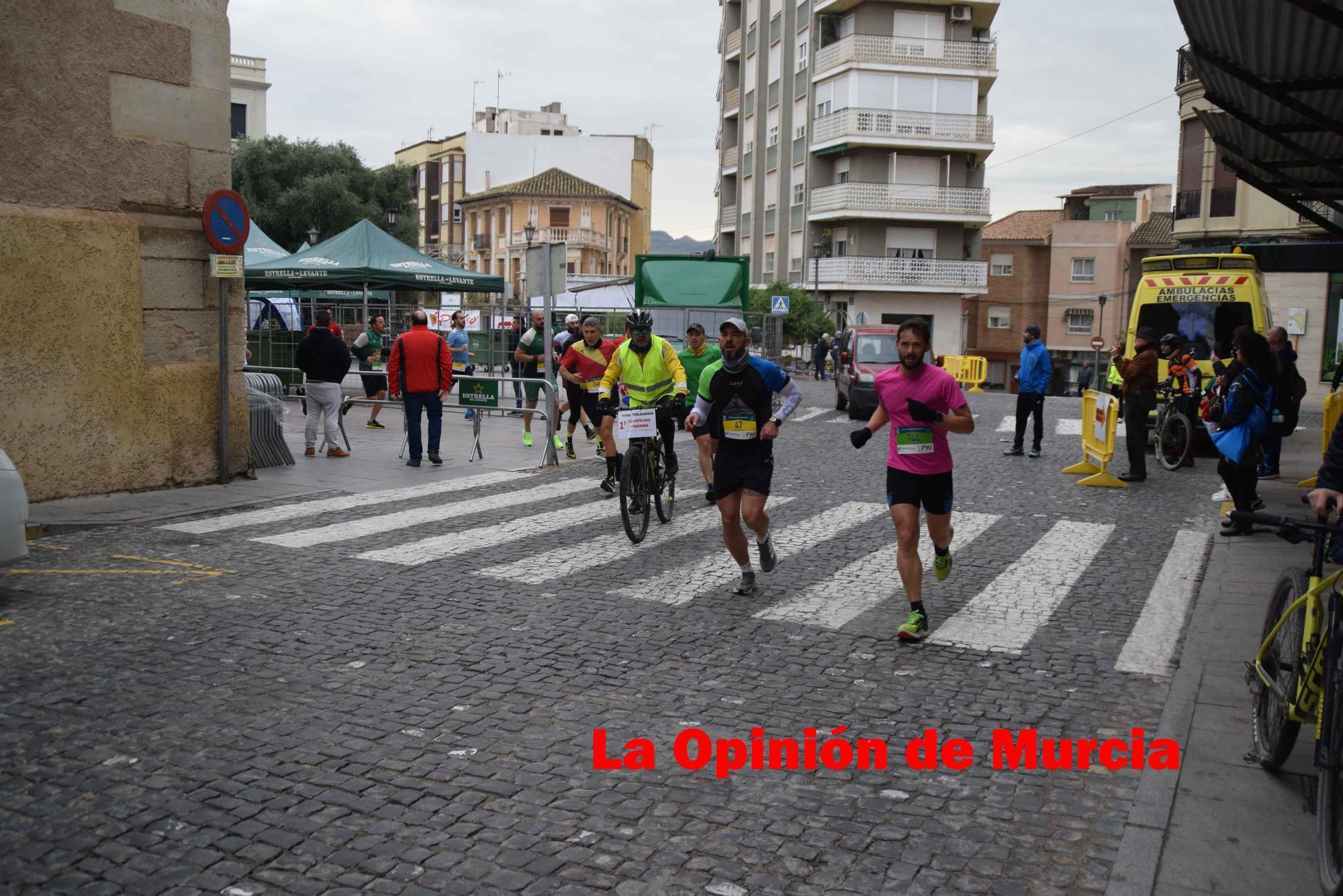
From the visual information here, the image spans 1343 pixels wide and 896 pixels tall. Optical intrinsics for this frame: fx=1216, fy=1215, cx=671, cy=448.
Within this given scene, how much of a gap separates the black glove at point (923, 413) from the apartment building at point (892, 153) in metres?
43.5

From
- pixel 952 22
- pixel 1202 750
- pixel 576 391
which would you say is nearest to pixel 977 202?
pixel 952 22

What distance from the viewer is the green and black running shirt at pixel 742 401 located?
809 centimetres

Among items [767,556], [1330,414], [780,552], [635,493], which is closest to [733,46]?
[1330,414]

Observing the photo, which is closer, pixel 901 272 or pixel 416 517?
pixel 416 517

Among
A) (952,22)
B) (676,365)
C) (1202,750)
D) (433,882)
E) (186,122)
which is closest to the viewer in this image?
(433,882)

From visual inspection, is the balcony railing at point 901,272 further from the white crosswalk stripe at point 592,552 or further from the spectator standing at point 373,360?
the white crosswalk stripe at point 592,552

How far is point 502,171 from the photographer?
289ft

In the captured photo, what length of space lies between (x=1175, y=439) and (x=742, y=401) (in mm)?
9333

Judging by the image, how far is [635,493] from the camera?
10.1m

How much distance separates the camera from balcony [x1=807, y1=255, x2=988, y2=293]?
172 feet

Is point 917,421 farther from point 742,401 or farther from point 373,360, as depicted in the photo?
point 373,360

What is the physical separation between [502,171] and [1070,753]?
86.7m

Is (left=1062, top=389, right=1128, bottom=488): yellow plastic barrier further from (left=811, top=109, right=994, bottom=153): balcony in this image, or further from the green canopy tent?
(left=811, top=109, right=994, bottom=153): balcony

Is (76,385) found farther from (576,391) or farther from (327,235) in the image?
(327,235)
